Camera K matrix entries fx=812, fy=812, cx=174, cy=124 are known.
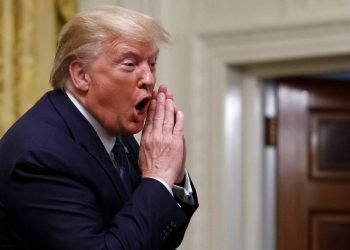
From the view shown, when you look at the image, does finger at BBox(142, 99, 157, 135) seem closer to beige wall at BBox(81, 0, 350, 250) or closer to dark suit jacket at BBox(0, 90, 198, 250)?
dark suit jacket at BBox(0, 90, 198, 250)

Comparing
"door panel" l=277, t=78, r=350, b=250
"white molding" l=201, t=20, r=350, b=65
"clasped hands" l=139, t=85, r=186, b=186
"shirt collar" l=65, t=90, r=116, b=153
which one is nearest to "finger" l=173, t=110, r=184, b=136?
"clasped hands" l=139, t=85, r=186, b=186

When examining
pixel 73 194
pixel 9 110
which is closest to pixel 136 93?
pixel 73 194

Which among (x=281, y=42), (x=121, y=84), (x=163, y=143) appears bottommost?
(x=163, y=143)

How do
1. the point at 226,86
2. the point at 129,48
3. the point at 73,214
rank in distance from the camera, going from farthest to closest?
the point at 226,86 → the point at 129,48 → the point at 73,214

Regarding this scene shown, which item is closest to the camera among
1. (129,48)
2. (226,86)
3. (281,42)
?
(129,48)

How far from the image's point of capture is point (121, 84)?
1.39m

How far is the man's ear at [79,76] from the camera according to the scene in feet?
4.61

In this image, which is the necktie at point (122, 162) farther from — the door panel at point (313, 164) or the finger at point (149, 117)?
the door panel at point (313, 164)

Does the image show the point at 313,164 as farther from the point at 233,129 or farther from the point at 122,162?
the point at 122,162

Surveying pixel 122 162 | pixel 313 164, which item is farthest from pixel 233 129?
pixel 122 162

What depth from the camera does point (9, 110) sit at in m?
2.52

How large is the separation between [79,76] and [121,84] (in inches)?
3.0

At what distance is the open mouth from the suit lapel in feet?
0.29

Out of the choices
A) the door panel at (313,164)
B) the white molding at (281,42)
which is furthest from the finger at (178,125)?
the door panel at (313,164)
